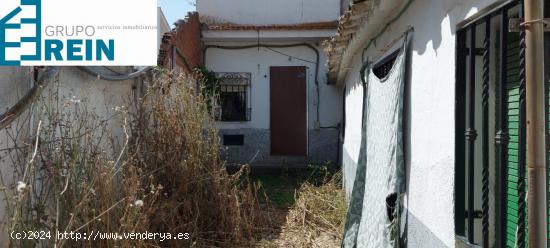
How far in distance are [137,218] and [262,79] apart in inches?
341

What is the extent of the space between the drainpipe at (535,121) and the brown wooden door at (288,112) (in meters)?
11.1

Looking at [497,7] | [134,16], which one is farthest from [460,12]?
[134,16]

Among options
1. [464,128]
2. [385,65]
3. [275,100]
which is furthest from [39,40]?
[275,100]

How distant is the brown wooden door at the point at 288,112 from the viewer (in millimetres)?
12688

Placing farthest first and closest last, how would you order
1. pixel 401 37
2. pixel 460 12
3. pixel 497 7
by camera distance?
pixel 401 37, pixel 460 12, pixel 497 7

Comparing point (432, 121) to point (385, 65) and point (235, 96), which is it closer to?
point (385, 65)

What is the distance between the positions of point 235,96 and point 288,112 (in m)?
1.58

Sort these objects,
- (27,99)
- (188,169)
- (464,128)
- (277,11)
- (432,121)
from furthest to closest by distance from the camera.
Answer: (277,11), (188,169), (27,99), (432,121), (464,128)

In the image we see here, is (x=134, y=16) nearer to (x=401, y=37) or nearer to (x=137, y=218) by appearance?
(x=137, y=218)

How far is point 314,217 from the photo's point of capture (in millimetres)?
6520

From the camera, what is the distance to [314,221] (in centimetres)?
648

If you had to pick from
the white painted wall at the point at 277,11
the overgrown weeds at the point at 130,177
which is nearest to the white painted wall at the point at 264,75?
the white painted wall at the point at 277,11

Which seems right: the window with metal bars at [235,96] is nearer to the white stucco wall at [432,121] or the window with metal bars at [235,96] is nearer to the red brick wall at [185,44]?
the red brick wall at [185,44]

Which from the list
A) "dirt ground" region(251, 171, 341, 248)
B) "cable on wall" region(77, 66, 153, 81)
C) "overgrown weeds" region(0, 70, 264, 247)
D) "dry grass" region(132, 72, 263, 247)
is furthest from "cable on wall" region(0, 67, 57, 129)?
"dirt ground" region(251, 171, 341, 248)
